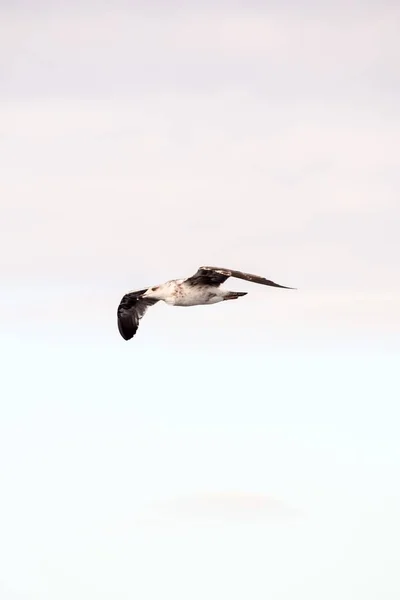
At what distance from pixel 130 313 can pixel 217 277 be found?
412 inches

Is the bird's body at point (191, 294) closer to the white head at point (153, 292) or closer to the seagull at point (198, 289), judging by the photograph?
the seagull at point (198, 289)

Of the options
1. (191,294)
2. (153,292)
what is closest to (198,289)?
(191,294)

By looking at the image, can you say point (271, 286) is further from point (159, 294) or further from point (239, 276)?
point (159, 294)

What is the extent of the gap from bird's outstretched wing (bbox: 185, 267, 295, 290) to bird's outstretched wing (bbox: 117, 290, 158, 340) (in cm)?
841

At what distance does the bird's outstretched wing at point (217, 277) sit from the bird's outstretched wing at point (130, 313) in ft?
27.6

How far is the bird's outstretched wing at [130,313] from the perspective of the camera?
5550 centimetres

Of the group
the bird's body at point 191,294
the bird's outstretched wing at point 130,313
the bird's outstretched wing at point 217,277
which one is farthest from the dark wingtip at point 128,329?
the bird's outstretched wing at point 217,277

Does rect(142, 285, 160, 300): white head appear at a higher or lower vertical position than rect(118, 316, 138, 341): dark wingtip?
higher

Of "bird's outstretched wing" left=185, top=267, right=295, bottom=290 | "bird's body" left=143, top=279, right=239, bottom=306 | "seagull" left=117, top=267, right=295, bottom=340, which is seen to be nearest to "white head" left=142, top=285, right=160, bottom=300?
"seagull" left=117, top=267, right=295, bottom=340

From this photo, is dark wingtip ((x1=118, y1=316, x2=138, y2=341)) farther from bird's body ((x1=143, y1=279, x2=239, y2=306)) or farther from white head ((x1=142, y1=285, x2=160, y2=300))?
bird's body ((x1=143, y1=279, x2=239, y2=306))

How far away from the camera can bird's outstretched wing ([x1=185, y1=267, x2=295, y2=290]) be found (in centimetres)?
4236

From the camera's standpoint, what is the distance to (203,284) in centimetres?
4753

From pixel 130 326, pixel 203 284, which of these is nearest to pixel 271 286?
pixel 203 284

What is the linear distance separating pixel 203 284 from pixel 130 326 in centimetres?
964
